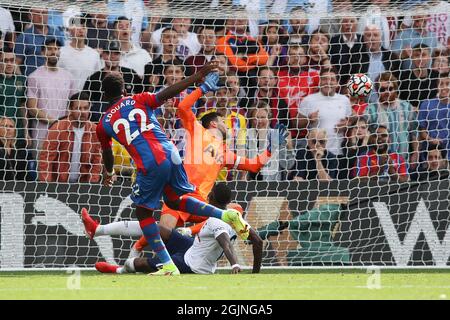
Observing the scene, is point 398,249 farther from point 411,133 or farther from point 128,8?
point 128,8

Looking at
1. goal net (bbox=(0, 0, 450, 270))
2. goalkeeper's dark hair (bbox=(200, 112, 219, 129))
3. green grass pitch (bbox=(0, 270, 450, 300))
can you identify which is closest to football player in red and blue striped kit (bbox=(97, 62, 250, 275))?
green grass pitch (bbox=(0, 270, 450, 300))

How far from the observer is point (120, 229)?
11672 millimetres

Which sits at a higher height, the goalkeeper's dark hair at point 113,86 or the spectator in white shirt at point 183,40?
the spectator in white shirt at point 183,40

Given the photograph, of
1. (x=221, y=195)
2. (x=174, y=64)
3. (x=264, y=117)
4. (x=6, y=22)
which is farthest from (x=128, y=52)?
(x=221, y=195)

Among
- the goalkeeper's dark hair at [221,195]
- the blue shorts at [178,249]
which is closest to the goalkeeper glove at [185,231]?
the blue shorts at [178,249]

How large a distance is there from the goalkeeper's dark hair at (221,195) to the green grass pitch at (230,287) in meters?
0.93

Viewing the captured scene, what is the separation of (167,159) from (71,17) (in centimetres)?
413

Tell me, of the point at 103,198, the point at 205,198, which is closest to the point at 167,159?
the point at 205,198

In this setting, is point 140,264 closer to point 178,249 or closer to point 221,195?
point 178,249

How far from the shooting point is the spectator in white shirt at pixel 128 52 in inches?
544

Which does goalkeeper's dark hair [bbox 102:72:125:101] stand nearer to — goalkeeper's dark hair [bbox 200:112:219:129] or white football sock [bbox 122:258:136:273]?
white football sock [bbox 122:258:136:273]

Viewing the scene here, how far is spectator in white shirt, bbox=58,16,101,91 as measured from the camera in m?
13.6

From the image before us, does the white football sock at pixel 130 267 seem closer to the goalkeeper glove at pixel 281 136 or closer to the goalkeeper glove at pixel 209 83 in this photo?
the goalkeeper glove at pixel 209 83

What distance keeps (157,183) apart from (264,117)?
3629 mm
